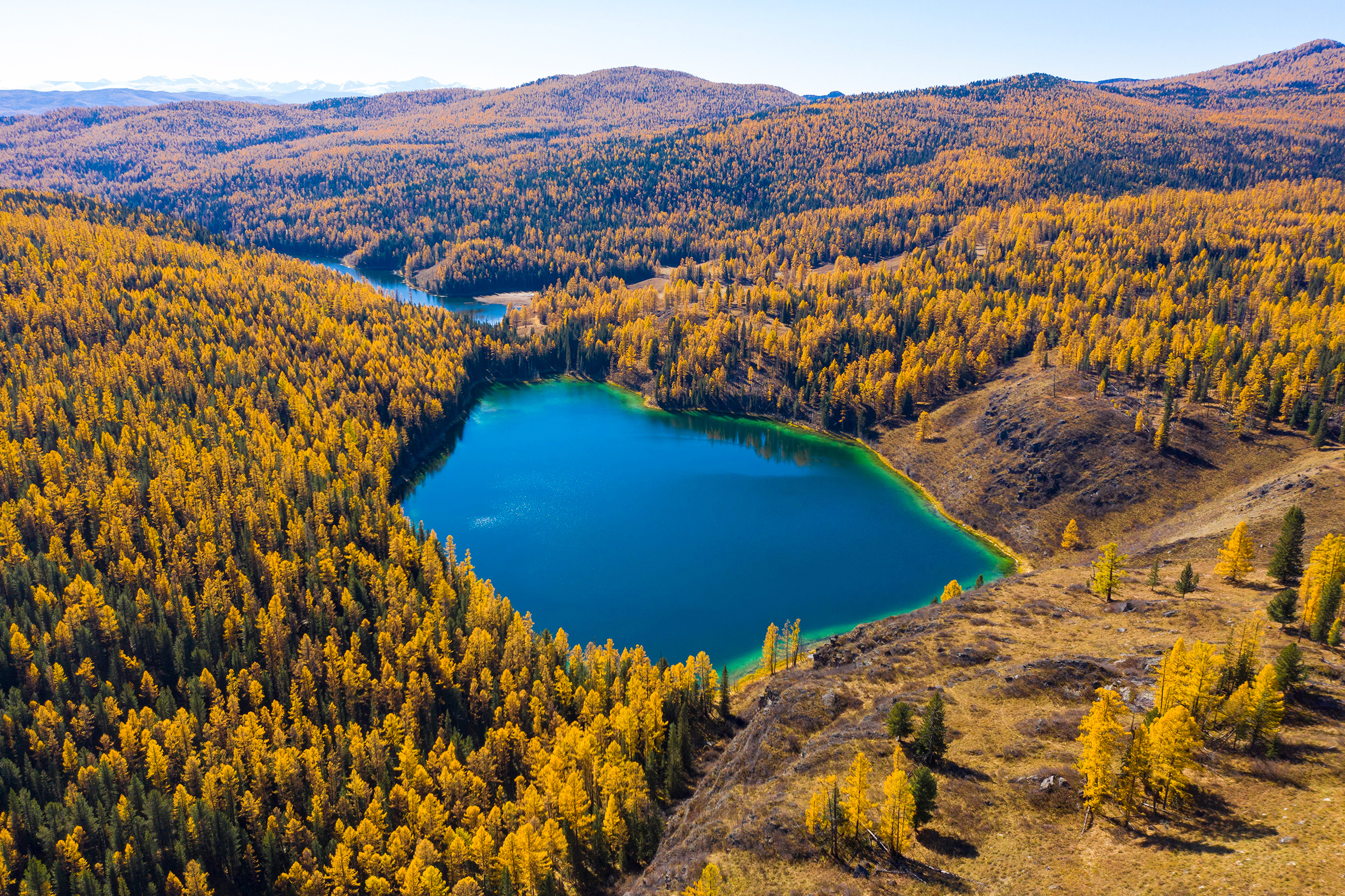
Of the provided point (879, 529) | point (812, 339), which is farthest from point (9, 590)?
point (812, 339)

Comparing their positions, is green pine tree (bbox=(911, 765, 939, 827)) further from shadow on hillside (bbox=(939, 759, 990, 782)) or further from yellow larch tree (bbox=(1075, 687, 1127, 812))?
yellow larch tree (bbox=(1075, 687, 1127, 812))

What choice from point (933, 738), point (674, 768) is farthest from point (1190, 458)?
point (674, 768)

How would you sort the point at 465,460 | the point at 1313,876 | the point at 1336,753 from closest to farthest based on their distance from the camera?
the point at 1313,876 → the point at 1336,753 → the point at 465,460

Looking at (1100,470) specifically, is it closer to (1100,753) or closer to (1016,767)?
(1016,767)

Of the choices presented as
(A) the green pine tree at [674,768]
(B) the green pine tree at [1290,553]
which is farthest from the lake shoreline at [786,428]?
(B) the green pine tree at [1290,553]

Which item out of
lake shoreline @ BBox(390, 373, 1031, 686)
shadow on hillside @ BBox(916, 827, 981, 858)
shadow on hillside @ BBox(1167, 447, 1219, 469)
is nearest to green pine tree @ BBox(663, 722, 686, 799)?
lake shoreline @ BBox(390, 373, 1031, 686)

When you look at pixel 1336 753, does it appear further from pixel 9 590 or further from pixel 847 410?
pixel 9 590

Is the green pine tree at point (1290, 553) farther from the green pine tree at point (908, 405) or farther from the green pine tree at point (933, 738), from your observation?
the green pine tree at point (908, 405)
